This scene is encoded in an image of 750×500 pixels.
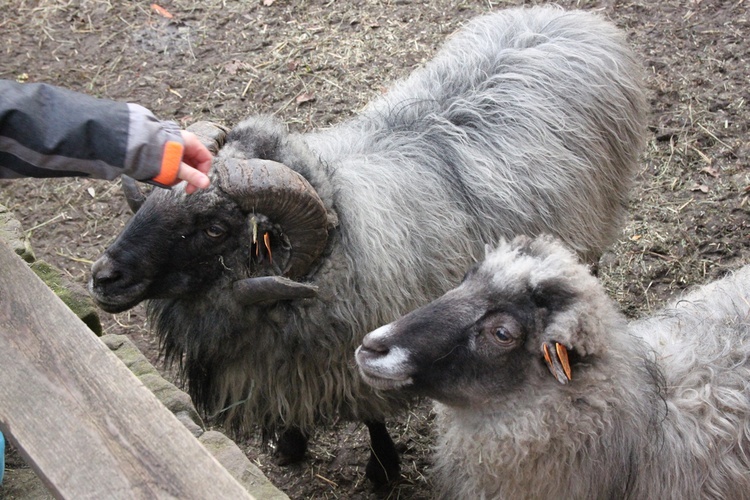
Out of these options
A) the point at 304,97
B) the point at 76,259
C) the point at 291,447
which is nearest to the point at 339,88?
the point at 304,97

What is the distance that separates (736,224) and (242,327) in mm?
3555

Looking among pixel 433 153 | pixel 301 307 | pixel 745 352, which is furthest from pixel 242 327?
pixel 745 352

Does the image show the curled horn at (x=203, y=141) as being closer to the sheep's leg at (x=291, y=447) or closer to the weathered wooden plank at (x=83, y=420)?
the weathered wooden plank at (x=83, y=420)

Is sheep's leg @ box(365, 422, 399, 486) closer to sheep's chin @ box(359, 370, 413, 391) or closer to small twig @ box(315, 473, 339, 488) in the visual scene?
small twig @ box(315, 473, 339, 488)

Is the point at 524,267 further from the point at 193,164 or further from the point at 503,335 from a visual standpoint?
the point at 193,164

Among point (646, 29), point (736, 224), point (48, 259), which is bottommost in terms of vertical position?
point (48, 259)

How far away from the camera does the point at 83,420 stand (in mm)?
2271

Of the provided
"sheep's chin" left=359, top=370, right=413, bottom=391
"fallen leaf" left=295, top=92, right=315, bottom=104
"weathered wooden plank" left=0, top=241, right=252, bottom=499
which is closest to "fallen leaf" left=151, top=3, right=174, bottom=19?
"fallen leaf" left=295, top=92, right=315, bottom=104

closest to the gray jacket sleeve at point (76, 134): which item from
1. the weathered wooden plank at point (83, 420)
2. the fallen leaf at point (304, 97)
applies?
the weathered wooden plank at point (83, 420)

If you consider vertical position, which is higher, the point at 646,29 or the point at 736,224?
the point at 646,29

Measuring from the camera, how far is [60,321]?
2562 mm

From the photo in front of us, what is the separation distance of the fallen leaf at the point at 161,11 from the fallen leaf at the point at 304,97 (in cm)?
199

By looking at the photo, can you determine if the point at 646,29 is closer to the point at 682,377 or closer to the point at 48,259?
the point at 682,377

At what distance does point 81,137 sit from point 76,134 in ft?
0.06
